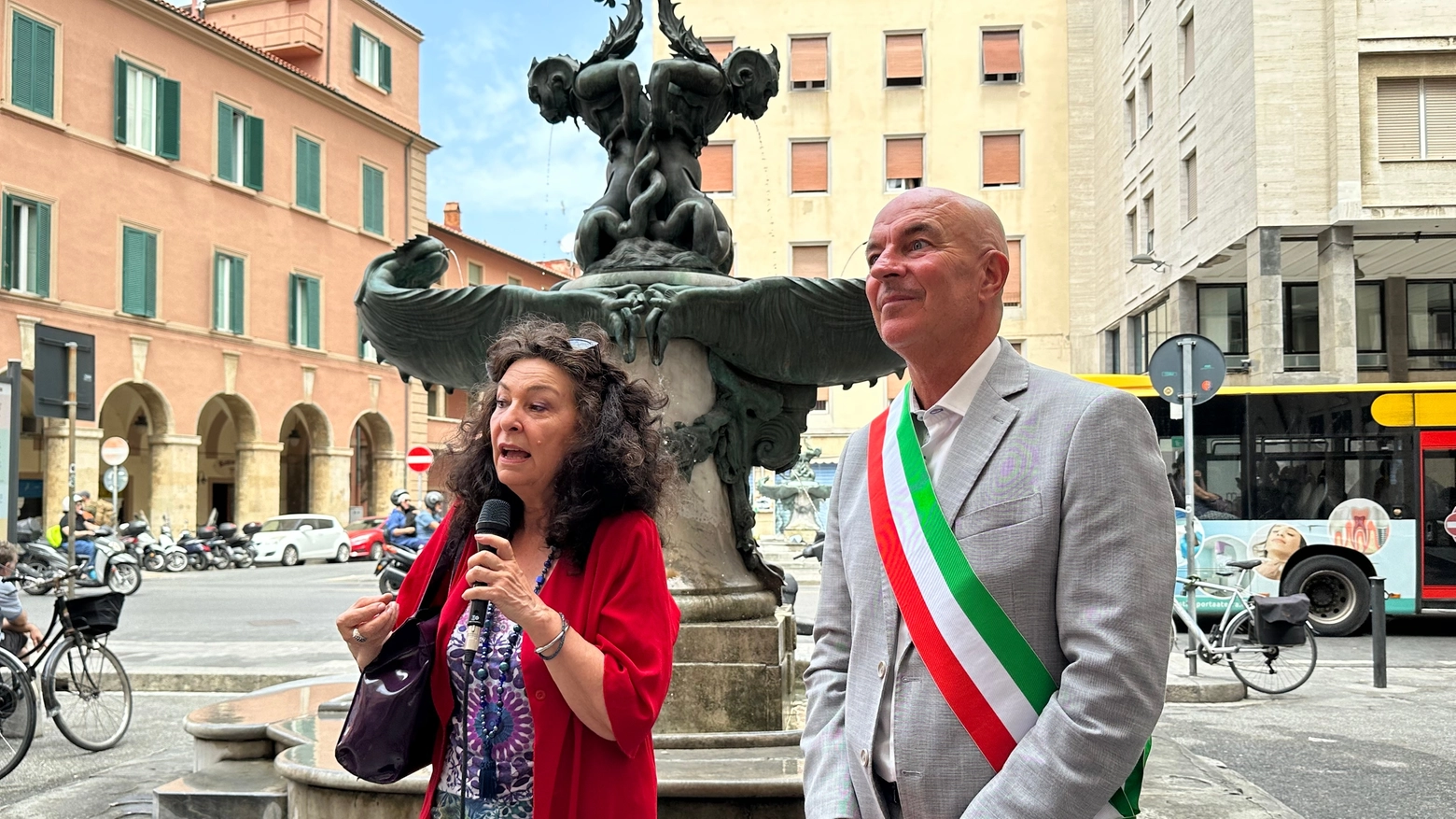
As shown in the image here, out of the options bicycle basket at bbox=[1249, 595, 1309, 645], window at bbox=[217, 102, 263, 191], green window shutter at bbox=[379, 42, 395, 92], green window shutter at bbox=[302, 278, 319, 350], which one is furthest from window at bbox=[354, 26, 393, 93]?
bicycle basket at bbox=[1249, 595, 1309, 645]

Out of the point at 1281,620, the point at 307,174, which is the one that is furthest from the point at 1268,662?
the point at 307,174

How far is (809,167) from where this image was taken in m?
39.8

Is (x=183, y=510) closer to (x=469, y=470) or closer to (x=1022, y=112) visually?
(x=1022, y=112)

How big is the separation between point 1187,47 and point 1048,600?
2893 centimetres

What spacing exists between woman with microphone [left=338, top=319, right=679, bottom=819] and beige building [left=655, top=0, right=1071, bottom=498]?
121 feet

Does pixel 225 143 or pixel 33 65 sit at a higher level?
pixel 33 65

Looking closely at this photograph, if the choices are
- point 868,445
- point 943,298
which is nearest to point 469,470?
point 868,445

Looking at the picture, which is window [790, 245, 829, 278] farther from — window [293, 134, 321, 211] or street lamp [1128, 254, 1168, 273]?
window [293, 134, 321, 211]

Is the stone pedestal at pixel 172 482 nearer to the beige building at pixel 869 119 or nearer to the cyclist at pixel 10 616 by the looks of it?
the beige building at pixel 869 119

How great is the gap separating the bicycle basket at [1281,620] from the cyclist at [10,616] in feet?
26.6

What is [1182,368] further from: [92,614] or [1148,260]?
[1148,260]

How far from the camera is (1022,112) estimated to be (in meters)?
39.2

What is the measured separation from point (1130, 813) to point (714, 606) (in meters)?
2.87

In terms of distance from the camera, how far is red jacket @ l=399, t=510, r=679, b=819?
217 cm
